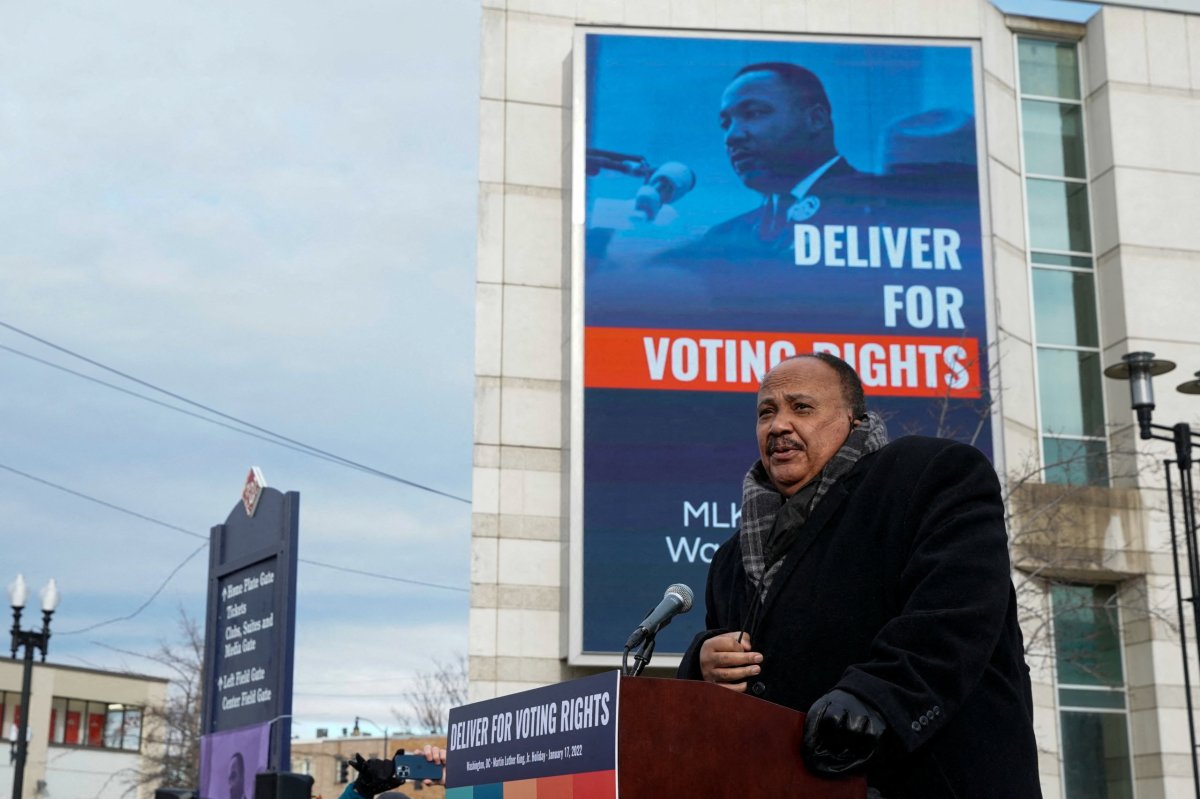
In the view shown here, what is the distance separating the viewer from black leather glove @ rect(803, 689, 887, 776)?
3139mm

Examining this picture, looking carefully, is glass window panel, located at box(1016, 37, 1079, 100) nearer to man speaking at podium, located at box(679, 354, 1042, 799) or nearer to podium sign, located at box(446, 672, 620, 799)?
man speaking at podium, located at box(679, 354, 1042, 799)

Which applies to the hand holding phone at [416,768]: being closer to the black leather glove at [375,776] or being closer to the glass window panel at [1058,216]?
the black leather glove at [375,776]

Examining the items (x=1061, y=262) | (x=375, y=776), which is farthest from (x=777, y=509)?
(x=1061, y=262)

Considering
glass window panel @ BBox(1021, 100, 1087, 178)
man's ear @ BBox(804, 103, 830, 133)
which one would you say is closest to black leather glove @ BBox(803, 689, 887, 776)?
man's ear @ BBox(804, 103, 830, 133)

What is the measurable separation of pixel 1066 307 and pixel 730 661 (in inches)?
925

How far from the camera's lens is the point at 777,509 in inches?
155

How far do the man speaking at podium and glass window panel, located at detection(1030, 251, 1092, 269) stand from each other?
22.9 metres

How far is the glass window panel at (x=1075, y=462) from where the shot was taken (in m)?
24.8

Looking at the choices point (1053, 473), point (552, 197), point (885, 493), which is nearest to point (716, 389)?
point (552, 197)

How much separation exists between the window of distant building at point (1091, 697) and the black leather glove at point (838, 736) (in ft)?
71.6

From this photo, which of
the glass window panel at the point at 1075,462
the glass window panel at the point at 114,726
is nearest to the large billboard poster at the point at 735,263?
the glass window panel at the point at 1075,462

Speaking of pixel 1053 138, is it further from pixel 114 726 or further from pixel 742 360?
pixel 114 726

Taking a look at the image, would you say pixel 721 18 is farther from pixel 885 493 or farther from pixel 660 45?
pixel 885 493

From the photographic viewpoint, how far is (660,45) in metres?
24.0
